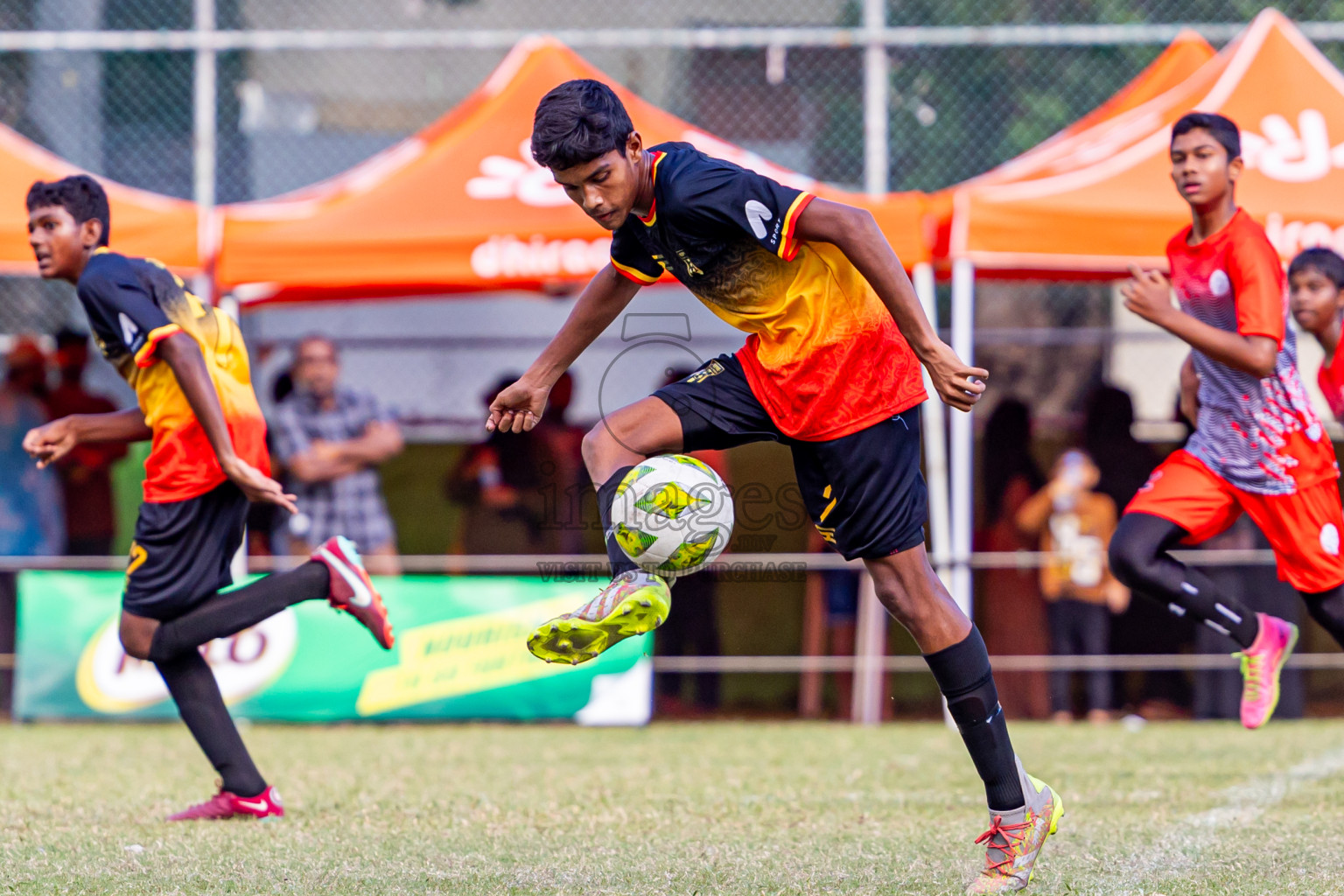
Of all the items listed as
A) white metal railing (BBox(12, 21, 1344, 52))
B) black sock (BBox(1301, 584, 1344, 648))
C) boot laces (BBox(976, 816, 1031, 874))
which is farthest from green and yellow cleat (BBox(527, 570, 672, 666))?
white metal railing (BBox(12, 21, 1344, 52))

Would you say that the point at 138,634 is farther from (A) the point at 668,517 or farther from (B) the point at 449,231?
(B) the point at 449,231

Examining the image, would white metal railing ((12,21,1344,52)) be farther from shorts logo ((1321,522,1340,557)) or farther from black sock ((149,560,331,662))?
black sock ((149,560,331,662))

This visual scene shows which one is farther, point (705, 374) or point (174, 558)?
point (174, 558)

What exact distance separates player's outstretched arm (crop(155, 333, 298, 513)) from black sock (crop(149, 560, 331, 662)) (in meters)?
0.42

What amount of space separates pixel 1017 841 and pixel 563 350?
166cm

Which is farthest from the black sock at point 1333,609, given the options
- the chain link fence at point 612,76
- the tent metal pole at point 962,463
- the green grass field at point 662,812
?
the chain link fence at point 612,76

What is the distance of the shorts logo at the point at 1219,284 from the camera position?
521cm

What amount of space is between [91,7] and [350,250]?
4.71m

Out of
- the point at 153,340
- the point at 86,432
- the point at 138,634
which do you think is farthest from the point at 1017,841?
the point at 86,432

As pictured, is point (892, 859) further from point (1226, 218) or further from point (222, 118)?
point (222, 118)

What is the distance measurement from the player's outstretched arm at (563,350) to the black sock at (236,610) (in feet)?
4.76

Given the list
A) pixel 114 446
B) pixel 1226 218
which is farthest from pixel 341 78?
pixel 1226 218

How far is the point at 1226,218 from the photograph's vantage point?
5.25 meters

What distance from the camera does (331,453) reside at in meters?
8.60
